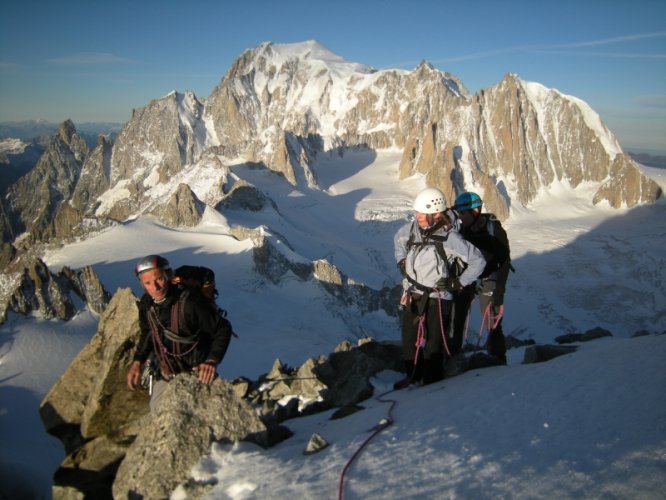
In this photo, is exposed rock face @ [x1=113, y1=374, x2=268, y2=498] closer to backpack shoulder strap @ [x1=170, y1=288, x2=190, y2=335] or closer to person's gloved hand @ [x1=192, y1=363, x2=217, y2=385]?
person's gloved hand @ [x1=192, y1=363, x2=217, y2=385]

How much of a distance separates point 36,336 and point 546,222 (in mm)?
108581

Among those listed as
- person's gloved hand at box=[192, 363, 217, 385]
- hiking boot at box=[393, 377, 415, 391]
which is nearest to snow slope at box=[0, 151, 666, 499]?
hiking boot at box=[393, 377, 415, 391]


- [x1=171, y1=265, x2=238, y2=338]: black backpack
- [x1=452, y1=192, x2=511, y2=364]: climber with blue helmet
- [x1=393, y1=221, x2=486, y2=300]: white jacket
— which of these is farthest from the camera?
[x1=452, y1=192, x2=511, y2=364]: climber with blue helmet

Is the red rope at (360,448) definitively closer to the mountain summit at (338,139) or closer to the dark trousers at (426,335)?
the dark trousers at (426,335)

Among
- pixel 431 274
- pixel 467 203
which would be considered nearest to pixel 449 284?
pixel 431 274

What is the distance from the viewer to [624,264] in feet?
258

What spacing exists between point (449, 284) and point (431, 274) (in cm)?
34

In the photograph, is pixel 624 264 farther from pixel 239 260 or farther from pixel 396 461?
pixel 396 461

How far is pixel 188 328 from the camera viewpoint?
18.6 feet

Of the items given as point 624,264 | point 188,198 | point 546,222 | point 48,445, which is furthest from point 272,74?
point 48,445

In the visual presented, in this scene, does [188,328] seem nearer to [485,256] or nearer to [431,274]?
[431,274]

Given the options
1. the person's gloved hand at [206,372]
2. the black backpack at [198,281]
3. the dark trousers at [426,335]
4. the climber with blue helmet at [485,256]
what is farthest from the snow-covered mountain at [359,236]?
the black backpack at [198,281]

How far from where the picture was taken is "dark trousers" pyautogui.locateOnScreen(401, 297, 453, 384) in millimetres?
7098

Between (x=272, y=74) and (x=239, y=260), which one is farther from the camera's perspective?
(x=272, y=74)
